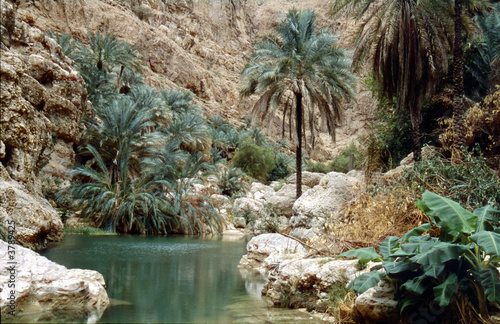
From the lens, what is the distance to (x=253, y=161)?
4319 centimetres

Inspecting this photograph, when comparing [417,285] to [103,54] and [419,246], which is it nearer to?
[419,246]

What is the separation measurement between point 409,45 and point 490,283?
9.86 meters

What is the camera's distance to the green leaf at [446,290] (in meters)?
3.63

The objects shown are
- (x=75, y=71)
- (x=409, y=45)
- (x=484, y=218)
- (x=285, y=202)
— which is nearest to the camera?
(x=484, y=218)

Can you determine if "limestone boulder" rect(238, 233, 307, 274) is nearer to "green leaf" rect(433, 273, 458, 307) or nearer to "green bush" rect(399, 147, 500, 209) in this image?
"green bush" rect(399, 147, 500, 209)

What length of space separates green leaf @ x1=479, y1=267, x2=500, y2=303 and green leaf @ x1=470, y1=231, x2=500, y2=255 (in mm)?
377

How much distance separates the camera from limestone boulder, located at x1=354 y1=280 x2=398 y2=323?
4.25 metres

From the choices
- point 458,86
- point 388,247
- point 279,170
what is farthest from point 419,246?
point 279,170

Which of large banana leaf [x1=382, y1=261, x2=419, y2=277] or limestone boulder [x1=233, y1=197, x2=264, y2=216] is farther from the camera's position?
limestone boulder [x1=233, y1=197, x2=264, y2=216]

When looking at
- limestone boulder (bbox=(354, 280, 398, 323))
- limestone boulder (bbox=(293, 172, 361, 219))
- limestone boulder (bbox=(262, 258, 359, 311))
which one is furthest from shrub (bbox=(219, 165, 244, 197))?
limestone boulder (bbox=(354, 280, 398, 323))

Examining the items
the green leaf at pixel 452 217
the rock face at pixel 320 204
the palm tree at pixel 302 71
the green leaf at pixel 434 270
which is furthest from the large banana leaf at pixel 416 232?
the palm tree at pixel 302 71

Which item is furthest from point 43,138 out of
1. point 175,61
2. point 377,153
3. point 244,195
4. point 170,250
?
point 175,61

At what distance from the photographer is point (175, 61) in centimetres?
5575

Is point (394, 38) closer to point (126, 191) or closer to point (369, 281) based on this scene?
point (369, 281)
